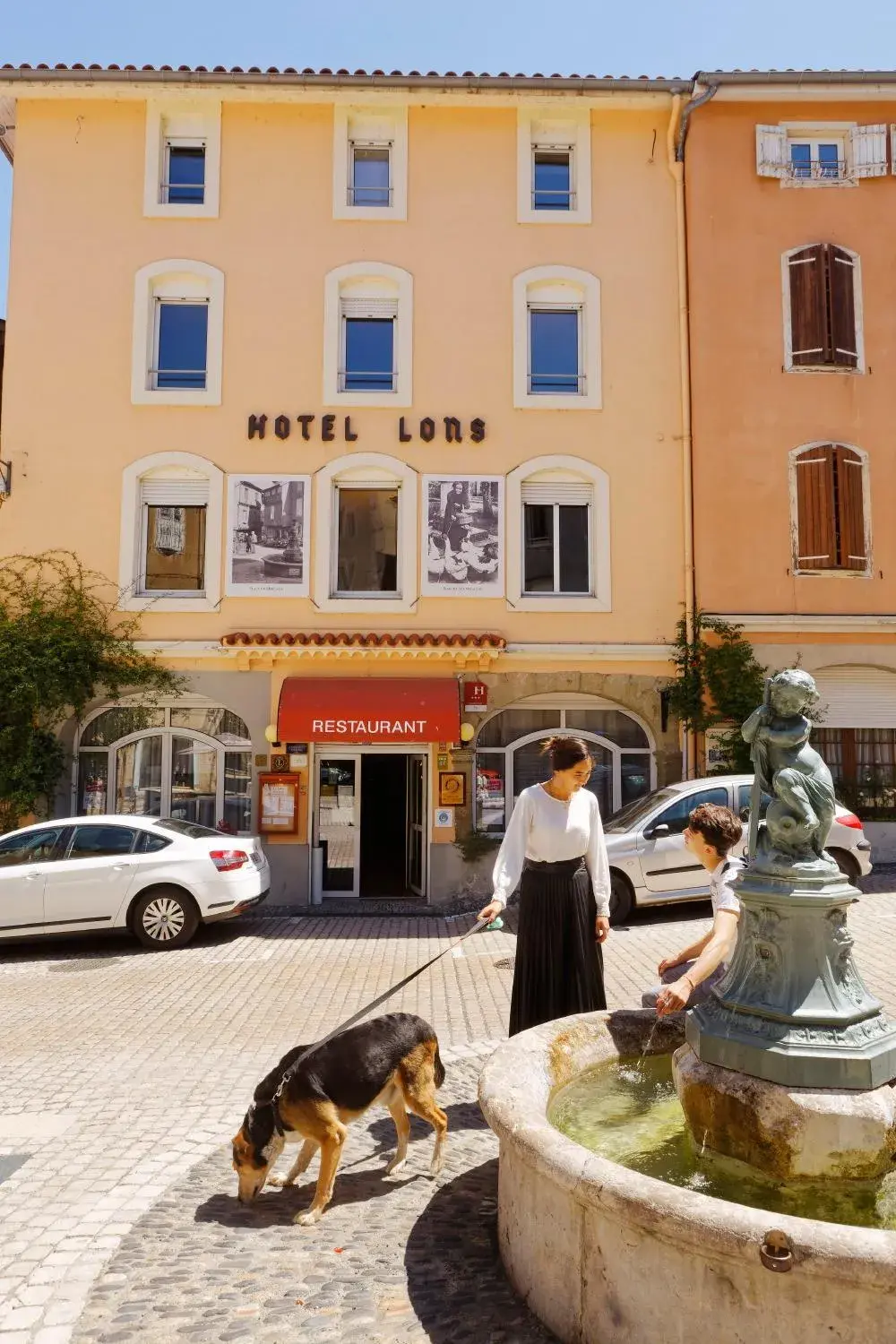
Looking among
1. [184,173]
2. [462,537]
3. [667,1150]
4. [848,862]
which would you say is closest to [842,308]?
[462,537]

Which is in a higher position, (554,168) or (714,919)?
(554,168)

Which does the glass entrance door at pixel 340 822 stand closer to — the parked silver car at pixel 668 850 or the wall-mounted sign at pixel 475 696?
the wall-mounted sign at pixel 475 696

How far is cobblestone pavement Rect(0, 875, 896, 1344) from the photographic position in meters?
3.28

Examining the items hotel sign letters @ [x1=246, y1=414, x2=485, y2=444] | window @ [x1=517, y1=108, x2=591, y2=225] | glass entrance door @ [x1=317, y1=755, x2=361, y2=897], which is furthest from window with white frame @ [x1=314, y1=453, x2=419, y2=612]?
window @ [x1=517, y1=108, x2=591, y2=225]

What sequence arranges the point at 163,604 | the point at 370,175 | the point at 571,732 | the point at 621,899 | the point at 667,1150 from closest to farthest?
1. the point at 667,1150
2. the point at 621,899
3. the point at 163,604
4. the point at 571,732
5. the point at 370,175

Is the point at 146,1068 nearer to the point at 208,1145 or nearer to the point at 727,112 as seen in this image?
the point at 208,1145

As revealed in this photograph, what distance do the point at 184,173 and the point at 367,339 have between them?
163 inches

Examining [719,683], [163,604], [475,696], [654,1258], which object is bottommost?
[654,1258]

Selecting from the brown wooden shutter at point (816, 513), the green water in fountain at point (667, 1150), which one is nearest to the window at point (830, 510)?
the brown wooden shutter at point (816, 513)

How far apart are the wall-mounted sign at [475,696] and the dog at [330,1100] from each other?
32.7 ft

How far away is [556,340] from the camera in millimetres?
15719

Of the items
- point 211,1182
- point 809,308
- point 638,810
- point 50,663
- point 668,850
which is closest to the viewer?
point 211,1182

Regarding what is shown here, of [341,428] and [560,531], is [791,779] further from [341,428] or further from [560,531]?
[341,428]

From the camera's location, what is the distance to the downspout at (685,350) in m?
14.9
